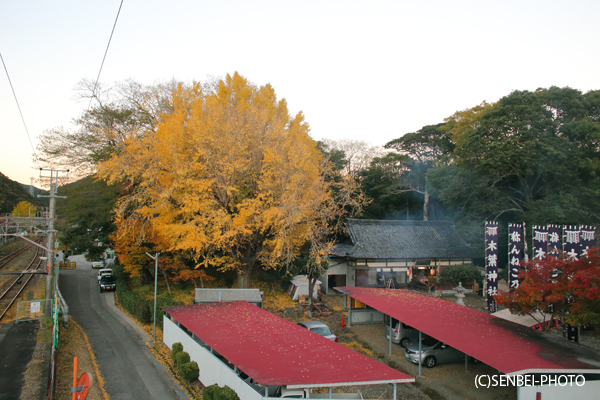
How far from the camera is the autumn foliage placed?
38.8ft

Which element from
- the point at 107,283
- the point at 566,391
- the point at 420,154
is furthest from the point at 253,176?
the point at 420,154

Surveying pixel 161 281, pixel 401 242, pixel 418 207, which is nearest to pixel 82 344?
A: pixel 161 281

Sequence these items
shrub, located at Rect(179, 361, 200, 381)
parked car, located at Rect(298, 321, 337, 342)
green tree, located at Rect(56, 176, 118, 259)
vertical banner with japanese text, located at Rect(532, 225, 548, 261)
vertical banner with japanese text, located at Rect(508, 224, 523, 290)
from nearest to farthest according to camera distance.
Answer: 1. shrub, located at Rect(179, 361, 200, 381)
2. parked car, located at Rect(298, 321, 337, 342)
3. vertical banner with japanese text, located at Rect(532, 225, 548, 261)
4. vertical banner with japanese text, located at Rect(508, 224, 523, 290)
5. green tree, located at Rect(56, 176, 118, 259)

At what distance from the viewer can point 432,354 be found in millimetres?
15031

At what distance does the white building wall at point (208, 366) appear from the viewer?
998cm

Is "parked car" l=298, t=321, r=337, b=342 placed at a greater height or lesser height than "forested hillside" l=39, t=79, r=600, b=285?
lesser

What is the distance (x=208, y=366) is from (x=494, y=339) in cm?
964

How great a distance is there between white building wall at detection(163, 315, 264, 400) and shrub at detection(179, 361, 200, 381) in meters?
0.14

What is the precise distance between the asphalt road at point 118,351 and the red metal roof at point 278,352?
6.91 ft

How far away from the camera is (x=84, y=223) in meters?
27.8

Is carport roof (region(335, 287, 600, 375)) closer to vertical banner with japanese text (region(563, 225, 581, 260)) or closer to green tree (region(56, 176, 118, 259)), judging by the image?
vertical banner with japanese text (region(563, 225, 581, 260))

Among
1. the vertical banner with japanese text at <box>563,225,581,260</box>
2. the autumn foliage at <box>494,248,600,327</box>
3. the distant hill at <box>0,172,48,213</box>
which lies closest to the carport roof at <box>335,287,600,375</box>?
the autumn foliage at <box>494,248,600,327</box>

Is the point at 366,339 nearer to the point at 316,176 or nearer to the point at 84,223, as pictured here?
the point at 316,176

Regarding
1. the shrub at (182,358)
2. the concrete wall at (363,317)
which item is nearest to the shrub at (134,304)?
the shrub at (182,358)
